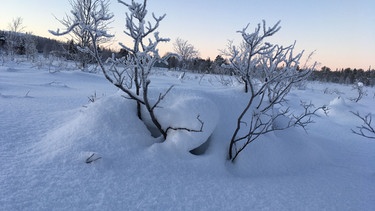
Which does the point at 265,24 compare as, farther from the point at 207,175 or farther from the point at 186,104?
the point at 207,175

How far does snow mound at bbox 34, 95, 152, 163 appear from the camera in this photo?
1870mm

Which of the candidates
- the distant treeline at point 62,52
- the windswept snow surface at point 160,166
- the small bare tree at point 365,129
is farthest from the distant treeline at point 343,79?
the windswept snow surface at point 160,166

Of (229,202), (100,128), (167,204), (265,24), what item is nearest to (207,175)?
(229,202)

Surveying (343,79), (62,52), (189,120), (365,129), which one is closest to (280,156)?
(189,120)

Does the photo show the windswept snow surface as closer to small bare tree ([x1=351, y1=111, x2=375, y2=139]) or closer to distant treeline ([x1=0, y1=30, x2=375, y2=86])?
small bare tree ([x1=351, y1=111, x2=375, y2=139])

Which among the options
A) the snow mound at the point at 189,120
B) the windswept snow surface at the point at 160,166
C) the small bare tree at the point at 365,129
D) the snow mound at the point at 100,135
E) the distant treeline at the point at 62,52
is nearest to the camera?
the windswept snow surface at the point at 160,166

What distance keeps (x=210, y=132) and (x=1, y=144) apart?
1502mm

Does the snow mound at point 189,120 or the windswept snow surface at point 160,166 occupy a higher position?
the snow mound at point 189,120

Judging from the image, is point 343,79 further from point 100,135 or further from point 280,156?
point 100,135

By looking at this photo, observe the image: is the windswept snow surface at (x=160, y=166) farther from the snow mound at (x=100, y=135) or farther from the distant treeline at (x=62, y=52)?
the distant treeline at (x=62, y=52)

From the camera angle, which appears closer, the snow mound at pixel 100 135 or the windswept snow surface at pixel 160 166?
the windswept snow surface at pixel 160 166

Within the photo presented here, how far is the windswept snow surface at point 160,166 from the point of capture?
1545mm

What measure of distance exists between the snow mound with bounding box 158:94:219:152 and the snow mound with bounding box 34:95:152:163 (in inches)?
8.2

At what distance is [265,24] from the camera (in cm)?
205
